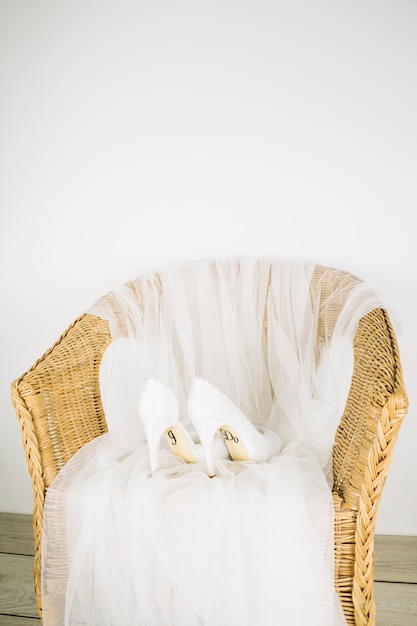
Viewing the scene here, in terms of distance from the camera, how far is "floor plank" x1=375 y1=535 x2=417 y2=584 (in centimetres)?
141

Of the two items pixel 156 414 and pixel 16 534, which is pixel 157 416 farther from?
pixel 16 534

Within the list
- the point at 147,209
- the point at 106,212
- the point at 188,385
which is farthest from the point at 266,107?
the point at 188,385

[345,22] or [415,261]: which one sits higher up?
[345,22]

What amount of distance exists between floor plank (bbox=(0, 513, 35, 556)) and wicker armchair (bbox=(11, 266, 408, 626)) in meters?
0.53

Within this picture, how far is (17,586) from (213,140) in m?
1.46

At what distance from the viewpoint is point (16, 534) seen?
171 cm

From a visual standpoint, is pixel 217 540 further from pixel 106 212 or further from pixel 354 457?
pixel 106 212

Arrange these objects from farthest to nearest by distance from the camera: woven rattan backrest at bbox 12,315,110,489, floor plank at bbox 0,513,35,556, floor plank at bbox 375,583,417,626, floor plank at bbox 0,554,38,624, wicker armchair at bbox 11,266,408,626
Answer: floor plank at bbox 0,513,35,556, floor plank at bbox 0,554,38,624, floor plank at bbox 375,583,417,626, woven rattan backrest at bbox 12,315,110,489, wicker armchair at bbox 11,266,408,626

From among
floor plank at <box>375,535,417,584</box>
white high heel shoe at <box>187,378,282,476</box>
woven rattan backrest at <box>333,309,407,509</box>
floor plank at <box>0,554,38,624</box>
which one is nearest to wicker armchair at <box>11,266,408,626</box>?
woven rattan backrest at <box>333,309,407,509</box>

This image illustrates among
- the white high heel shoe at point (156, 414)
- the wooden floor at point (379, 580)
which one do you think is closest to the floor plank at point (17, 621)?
the wooden floor at point (379, 580)

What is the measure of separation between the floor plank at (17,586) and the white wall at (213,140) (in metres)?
0.86

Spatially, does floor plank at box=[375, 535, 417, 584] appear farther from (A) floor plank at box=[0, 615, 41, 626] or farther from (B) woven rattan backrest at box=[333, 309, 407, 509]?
(A) floor plank at box=[0, 615, 41, 626]

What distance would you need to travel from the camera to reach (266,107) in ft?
4.74

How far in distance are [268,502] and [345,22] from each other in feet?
4.19
